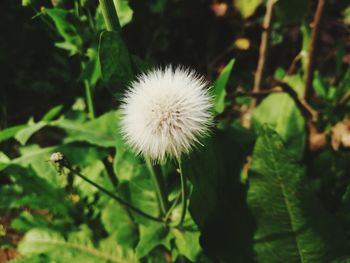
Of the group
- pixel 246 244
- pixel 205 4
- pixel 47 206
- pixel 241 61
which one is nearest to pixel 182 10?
pixel 205 4

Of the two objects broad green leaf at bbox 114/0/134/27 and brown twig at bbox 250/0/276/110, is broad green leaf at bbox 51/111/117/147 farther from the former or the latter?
brown twig at bbox 250/0/276/110

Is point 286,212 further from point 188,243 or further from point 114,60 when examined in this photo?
point 114,60

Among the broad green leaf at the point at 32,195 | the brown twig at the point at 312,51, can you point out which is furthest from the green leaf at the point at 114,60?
the brown twig at the point at 312,51

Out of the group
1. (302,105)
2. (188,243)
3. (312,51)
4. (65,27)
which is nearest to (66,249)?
(188,243)

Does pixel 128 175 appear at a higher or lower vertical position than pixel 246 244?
higher

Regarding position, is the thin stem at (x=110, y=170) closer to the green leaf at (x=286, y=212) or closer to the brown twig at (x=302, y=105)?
the green leaf at (x=286, y=212)

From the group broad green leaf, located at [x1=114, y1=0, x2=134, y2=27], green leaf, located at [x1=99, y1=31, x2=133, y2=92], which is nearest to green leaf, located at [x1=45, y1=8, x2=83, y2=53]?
broad green leaf, located at [x1=114, y1=0, x2=134, y2=27]

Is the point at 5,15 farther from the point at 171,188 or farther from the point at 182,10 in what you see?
the point at 171,188

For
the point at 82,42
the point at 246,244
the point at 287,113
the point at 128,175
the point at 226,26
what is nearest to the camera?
the point at 246,244
